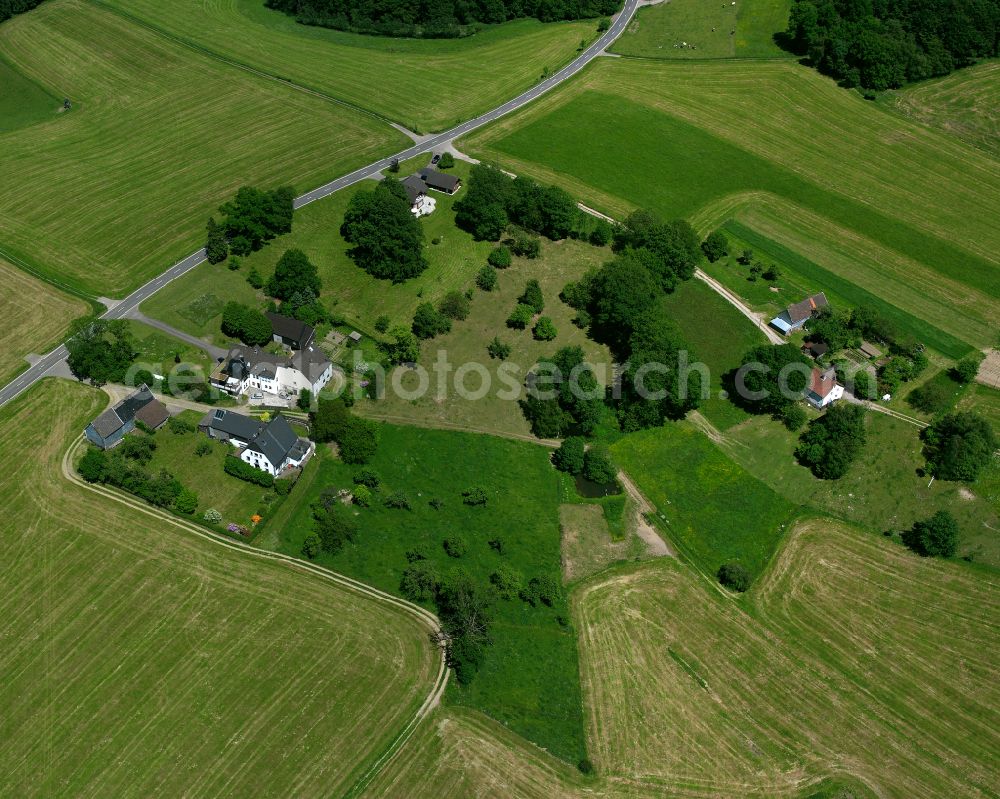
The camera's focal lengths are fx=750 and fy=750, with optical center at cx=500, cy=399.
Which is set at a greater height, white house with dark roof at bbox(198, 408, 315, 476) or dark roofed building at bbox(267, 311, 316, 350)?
dark roofed building at bbox(267, 311, 316, 350)

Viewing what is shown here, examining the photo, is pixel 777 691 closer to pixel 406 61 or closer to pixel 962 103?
pixel 962 103

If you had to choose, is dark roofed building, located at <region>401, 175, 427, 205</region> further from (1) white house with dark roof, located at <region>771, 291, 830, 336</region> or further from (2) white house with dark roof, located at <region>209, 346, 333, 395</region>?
(1) white house with dark roof, located at <region>771, 291, 830, 336</region>

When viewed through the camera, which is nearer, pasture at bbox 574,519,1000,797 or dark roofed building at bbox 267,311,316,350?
pasture at bbox 574,519,1000,797

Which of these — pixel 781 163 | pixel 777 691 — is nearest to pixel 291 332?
pixel 777 691

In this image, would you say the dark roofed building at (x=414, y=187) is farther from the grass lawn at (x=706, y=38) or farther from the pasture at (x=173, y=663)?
the grass lawn at (x=706, y=38)

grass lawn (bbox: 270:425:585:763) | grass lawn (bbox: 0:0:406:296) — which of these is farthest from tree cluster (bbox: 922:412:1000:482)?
grass lawn (bbox: 0:0:406:296)
